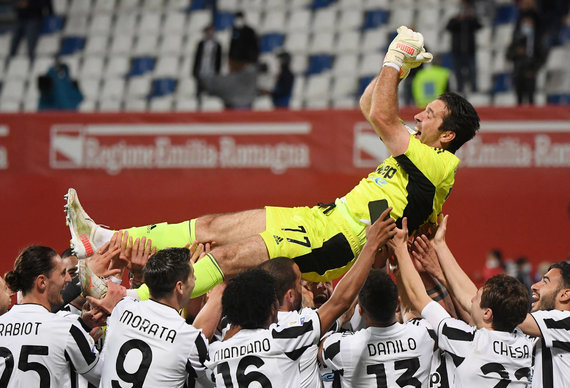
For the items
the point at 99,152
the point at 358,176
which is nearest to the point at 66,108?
the point at 99,152

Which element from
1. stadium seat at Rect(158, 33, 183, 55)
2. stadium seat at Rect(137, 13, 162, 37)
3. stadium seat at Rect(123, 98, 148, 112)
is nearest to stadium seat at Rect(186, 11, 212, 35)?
stadium seat at Rect(158, 33, 183, 55)

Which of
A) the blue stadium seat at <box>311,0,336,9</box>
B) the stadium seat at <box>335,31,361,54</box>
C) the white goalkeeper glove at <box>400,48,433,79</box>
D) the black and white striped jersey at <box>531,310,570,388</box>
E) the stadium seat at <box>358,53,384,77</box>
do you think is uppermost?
the blue stadium seat at <box>311,0,336,9</box>

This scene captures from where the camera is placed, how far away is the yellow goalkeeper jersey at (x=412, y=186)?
231 inches

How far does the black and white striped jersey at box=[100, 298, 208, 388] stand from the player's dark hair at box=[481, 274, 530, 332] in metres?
1.68

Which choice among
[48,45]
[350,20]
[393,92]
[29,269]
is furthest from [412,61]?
[48,45]

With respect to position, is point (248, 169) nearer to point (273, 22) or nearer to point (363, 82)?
point (363, 82)

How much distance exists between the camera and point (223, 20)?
57.9 feet

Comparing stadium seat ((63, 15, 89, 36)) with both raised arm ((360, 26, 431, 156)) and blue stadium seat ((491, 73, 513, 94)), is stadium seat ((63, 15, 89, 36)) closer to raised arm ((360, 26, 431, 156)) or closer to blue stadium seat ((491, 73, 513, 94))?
blue stadium seat ((491, 73, 513, 94))

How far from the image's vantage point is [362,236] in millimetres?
5980

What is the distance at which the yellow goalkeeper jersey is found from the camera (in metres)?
5.86

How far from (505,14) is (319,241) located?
1182 centimetres

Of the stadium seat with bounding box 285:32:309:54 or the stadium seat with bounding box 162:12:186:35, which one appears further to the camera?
the stadium seat with bounding box 162:12:186:35

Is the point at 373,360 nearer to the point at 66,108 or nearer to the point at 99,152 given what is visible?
the point at 99,152

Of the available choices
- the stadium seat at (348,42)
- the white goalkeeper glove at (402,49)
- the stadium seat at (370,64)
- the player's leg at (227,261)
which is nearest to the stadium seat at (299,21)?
the stadium seat at (348,42)
